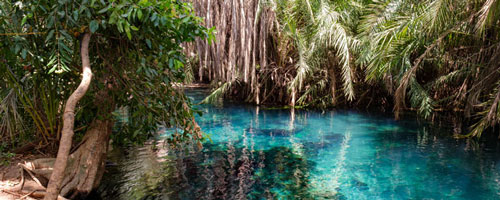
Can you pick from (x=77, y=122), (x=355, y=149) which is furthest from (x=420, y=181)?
(x=77, y=122)

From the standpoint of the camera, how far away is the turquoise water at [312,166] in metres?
5.34

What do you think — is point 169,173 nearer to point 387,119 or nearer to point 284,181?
point 284,181

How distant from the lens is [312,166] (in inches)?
259

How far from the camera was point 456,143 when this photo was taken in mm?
8102

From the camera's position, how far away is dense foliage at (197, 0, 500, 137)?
24.6ft

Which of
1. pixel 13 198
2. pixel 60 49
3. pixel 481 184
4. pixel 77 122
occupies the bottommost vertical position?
pixel 481 184

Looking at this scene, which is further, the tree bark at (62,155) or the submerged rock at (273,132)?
the submerged rock at (273,132)

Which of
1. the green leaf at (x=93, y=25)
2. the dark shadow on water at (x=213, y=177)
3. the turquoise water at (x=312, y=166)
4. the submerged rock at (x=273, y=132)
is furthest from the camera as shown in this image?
the submerged rock at (x=273, y=132)

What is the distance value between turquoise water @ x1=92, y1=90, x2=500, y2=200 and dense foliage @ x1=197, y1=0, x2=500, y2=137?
88 centimetres

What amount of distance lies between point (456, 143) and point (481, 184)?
8.47ft

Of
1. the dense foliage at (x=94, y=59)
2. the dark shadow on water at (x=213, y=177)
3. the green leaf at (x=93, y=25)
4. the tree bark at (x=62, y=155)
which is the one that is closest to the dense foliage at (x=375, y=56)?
the dark shadow on water at (x=213, y=177)

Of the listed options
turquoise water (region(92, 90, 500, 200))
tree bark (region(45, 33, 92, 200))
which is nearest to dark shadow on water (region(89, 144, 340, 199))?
turquoise water (region(92, 90, 500, 200))

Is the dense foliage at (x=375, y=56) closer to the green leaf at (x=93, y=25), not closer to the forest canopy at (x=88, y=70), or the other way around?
the forest canopy at (x=88, y=70)

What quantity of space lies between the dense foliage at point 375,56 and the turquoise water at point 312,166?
34.8 inches
